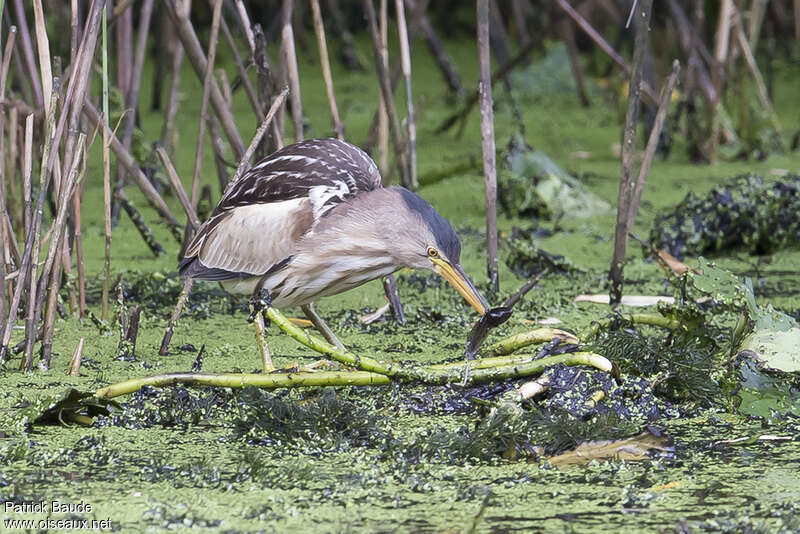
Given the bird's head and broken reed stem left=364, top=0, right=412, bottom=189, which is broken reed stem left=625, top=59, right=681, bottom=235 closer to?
the bird's head

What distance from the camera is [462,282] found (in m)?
2.42

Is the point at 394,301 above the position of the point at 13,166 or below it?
below

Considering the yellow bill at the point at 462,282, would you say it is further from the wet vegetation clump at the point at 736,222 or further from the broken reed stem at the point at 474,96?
the broken reed stem at the point at 474,96

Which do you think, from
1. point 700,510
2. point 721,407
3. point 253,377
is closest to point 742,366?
point 721,407

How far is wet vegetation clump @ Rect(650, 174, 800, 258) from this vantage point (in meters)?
3.61

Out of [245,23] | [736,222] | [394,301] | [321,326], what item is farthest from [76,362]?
[736,222]

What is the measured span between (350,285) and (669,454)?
0.92 meters

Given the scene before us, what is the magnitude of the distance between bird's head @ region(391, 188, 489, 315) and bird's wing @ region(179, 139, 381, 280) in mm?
221

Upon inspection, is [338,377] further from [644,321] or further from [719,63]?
[719,63]

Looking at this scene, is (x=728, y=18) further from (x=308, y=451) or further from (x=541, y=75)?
(x=308, y=451)

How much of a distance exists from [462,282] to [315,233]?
37cm

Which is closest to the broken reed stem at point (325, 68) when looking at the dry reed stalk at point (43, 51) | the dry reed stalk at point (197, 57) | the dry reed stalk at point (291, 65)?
the dry reed stalk at point (291, 65)

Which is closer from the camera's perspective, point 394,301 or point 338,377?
point 338,377

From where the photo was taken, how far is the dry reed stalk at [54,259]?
2387 mm
